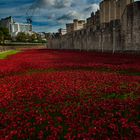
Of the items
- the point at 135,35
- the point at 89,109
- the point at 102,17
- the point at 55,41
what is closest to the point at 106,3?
the point at 102,17

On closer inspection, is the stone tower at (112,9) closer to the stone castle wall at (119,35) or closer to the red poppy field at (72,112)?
the stone castle wall at (119,35)

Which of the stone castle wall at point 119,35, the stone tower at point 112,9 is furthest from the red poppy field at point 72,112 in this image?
the stone tower at point 112,9

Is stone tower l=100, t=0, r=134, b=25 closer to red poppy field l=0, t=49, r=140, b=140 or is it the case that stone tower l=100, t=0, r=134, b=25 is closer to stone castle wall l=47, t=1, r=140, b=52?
stone castle wall l=47, t=1, r=140, b=52

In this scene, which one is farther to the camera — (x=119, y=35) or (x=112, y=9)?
(x=112, y=9)

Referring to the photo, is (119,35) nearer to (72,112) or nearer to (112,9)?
(112,9)

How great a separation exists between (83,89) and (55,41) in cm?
8609

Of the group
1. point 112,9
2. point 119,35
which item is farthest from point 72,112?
point 112,9

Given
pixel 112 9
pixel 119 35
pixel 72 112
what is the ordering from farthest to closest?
pixel 112 9 < pixel 119 35 < pixel 72 112

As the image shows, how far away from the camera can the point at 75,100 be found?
8172 mm

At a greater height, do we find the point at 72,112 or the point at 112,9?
the point at 112,9

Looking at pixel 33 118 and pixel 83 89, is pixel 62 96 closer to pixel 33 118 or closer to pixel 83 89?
pixel 83 89

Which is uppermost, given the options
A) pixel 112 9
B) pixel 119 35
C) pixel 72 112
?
pixel 112 9

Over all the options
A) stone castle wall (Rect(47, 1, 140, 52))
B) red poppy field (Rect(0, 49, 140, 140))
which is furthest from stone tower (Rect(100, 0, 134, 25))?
red poppy field (Rect(0, 49, 140, 140))

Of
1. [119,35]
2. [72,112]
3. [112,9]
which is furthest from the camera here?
[112,9]
